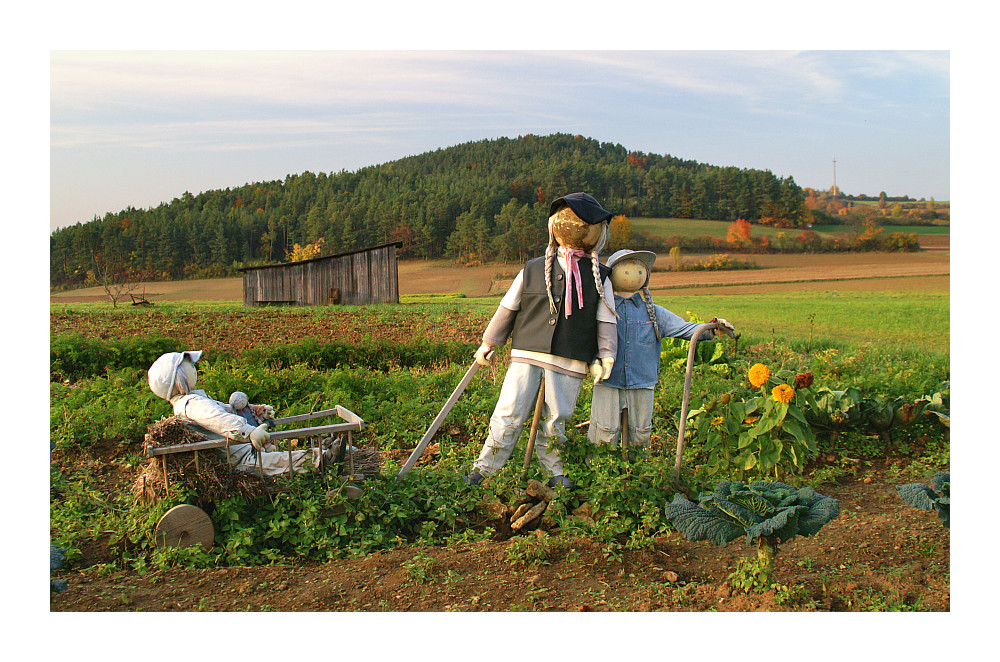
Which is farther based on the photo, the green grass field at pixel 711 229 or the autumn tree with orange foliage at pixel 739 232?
the autumn tree with orange foliage at pixel 739 232

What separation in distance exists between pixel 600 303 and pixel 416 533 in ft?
5.72

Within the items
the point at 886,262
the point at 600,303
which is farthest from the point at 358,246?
the point at 886,262

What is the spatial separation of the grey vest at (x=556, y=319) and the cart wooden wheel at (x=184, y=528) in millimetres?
1971

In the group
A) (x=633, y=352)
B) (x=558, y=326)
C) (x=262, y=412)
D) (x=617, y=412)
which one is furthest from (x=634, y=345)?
(x=262, y=412)

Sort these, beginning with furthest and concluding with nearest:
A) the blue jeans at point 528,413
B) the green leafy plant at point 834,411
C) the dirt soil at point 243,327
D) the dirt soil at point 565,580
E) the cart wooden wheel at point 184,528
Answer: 1. the dirt soil at point 243,327
2. the green leafy plant at point 834,411
3. the blue jeans at point 528,413
4. the cart wooden wheel at point 184,528
5. the dirt soil at point 565,580

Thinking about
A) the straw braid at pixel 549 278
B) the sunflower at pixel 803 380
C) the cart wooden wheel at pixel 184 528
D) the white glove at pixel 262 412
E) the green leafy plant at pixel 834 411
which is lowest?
the cart wooden wheel at pixel 184 528

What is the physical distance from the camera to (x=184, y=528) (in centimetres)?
356

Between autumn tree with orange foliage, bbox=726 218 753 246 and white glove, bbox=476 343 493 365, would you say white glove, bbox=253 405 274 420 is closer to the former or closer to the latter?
white glove, bbox=476 343 493 365

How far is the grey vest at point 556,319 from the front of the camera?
3.98 m

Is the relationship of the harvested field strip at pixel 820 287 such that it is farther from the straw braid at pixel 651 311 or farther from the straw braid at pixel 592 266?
the straw braid at pixel 592 266

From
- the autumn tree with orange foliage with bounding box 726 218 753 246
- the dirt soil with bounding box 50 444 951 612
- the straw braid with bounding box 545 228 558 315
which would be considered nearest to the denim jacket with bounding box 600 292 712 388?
the straw braid with bounding box 545 228 558 315

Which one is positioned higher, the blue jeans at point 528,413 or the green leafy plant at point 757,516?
the blue jeans at point 528,413

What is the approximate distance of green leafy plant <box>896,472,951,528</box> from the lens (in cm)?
332

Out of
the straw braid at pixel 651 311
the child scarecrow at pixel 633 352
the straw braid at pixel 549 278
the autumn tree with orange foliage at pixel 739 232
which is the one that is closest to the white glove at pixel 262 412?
the straw braid at pixel 549 278
